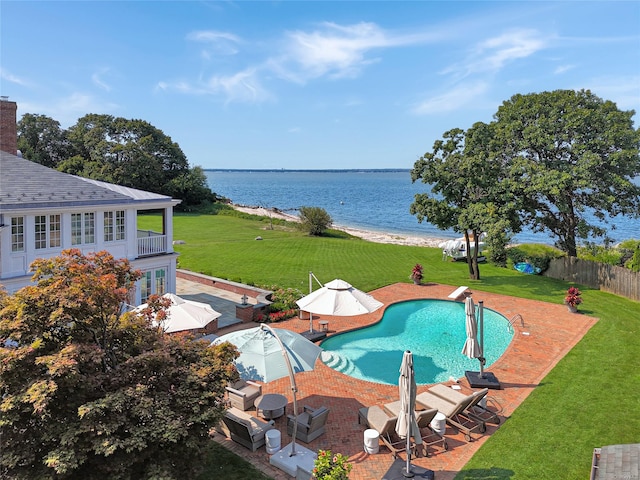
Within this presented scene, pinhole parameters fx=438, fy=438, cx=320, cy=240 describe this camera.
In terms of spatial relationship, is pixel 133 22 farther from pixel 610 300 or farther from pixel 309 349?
pixel 610 300

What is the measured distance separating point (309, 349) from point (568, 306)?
15996 millimetres

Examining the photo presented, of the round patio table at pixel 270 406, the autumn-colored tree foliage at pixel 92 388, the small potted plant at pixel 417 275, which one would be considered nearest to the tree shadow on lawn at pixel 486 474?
the round patio table at pixel 270 406

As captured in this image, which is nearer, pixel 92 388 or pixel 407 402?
pixel 92 388

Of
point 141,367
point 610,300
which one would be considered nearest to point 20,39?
point 141,367

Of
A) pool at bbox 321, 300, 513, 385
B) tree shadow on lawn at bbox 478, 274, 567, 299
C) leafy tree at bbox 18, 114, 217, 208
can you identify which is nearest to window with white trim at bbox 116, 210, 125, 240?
pool at bbox 321, 300, 513, 385

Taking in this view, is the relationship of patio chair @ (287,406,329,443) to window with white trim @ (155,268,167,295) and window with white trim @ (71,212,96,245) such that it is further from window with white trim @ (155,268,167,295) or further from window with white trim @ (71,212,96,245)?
window with white trim @ (155,268,167,295)

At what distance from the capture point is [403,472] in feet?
29.8

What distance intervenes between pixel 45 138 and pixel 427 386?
9394 centimetres

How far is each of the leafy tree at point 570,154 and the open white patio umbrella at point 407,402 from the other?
19.0 meters

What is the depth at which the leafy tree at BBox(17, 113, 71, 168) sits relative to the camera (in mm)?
83375

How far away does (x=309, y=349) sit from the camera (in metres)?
11.4

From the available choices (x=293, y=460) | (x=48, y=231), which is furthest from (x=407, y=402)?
(x=48, y=231)

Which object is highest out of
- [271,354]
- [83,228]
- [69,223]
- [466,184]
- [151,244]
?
[466,184]

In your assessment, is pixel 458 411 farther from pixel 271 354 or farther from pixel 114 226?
pixel 114 226
